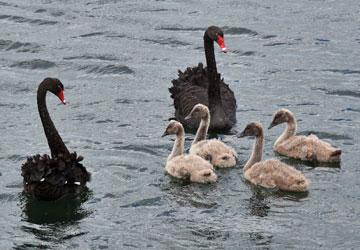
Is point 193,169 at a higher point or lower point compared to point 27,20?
lower

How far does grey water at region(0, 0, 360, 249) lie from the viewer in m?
9.23

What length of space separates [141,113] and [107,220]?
11.5 ft

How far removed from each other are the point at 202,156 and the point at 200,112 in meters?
0.82

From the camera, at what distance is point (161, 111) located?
12992 mm

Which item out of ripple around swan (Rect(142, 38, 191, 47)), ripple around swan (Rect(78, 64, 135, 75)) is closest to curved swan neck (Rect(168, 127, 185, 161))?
ripple around swan (Rect(78, 64, 135, 75))

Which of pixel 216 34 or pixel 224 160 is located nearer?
pixel 224 160

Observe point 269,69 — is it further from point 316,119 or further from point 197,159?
point 197,159

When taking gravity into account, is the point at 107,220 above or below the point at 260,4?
below

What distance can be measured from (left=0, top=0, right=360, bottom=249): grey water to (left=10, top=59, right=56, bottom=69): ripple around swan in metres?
0.03

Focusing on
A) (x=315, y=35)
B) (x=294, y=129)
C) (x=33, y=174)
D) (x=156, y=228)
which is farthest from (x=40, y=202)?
(x=315, y=35)

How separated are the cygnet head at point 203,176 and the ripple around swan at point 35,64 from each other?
5.50 metres

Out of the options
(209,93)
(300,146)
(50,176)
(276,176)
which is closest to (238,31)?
(209,93)

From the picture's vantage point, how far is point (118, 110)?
42.6 ft

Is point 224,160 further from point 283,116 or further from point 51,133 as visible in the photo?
point 51,133
